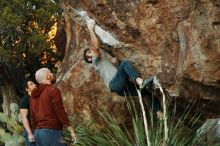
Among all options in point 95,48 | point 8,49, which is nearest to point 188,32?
point 95,48

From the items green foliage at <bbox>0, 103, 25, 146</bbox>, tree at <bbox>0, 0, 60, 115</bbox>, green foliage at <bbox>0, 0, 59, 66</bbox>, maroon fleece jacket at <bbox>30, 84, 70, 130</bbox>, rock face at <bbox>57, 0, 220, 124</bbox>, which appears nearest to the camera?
maroon fleece jacket at <bbox>30, 84, 70, 130</bbox>

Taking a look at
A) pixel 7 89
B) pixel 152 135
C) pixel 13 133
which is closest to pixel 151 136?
pixel 152 135

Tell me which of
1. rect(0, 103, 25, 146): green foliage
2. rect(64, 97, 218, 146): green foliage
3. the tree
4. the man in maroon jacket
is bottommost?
rect(0, 103, 25, 146): green foliage

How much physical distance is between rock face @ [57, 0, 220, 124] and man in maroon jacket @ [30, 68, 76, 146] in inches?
85.0

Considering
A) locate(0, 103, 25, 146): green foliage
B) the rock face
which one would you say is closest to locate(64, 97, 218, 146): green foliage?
the rock face

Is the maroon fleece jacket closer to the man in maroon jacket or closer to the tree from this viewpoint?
the man in maroon jacket

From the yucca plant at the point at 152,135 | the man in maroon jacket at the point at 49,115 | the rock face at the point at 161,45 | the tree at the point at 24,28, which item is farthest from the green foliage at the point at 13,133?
the man in maroon jacket at the point at 49,115

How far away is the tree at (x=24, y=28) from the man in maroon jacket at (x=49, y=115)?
7.97 meters

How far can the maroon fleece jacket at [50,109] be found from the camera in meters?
7.07

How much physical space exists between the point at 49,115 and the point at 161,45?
2.61 m

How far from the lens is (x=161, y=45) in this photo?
8.95 m

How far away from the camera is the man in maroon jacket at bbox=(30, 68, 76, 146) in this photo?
708 cm

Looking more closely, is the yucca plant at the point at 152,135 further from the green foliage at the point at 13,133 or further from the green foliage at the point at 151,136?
the green foliage at the point at 13,133

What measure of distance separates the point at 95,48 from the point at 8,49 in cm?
820
